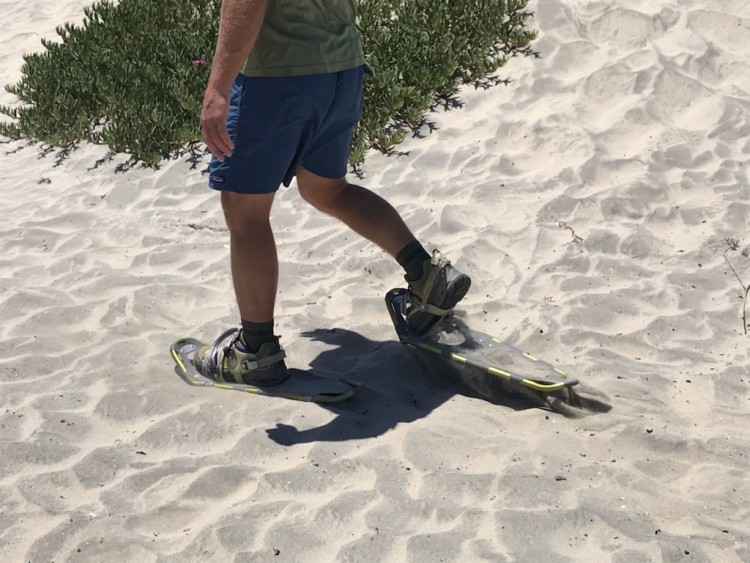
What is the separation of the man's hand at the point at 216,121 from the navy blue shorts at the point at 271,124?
88 mm

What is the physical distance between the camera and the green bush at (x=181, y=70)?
20.6 feet

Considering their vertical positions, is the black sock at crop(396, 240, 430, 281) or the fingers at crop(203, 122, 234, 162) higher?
the fingers at crop(203, 122, 234, 162)

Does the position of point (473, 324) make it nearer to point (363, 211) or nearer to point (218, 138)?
point (363, 211)

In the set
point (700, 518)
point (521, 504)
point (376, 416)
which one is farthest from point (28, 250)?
point (700, 518)

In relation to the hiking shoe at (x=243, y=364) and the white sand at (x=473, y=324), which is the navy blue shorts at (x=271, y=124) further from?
the white sand at (x=473, y=324)

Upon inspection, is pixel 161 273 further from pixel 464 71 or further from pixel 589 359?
pixel 464 71

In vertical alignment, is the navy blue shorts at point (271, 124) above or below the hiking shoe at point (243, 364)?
above

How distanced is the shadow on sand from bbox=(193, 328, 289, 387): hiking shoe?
243 mm

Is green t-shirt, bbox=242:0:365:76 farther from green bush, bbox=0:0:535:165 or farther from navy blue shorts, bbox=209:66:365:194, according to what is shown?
green bush, bbox=0:0:535:165

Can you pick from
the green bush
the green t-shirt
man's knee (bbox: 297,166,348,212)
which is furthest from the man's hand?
the green bush

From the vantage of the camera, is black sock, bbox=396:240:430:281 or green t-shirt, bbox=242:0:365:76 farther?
black sock, bbox=396:240:430:281

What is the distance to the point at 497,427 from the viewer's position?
3285 millimetres

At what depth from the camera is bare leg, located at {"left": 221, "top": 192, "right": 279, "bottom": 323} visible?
10.9 ft

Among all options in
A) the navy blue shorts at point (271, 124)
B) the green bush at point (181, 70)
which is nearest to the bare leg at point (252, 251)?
the navy blue shorts at point (271, 124)
